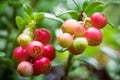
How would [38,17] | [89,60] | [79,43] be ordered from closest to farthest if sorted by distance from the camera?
[79,43]
[38,17]
[89,60]

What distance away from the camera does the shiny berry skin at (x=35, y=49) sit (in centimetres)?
71

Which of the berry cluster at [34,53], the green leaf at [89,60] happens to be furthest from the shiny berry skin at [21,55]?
the green leaf at [89,60]

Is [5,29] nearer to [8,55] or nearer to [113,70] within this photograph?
[8,55]

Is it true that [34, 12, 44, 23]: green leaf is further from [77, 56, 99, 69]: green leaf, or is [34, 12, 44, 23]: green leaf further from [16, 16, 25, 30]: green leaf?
[77, 56, 99, 69]: green leaf

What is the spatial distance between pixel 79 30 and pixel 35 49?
0.10 m

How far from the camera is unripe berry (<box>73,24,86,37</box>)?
0.69m

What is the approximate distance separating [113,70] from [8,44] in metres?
0.41

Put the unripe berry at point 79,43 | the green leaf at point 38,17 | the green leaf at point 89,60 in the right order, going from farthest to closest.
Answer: the green leaf at point 89,60 < the green leaf at point 38,17 < the unripe berry at point 79,43

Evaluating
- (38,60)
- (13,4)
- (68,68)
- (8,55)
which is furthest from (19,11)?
(38,60)

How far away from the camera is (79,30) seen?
0.69 meters

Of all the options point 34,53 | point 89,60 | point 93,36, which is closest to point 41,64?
point 34,53

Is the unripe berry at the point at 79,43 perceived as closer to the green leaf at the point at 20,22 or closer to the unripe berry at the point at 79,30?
the unripe berry at the point at 79,30

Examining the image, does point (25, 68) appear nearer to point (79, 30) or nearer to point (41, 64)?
point (41, 64)

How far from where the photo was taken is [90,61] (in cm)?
99
